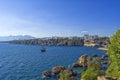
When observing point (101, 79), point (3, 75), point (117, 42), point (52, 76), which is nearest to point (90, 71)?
point (117, 42)

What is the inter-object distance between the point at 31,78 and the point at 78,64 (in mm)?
32431

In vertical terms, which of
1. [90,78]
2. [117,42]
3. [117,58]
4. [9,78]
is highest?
[117,42]

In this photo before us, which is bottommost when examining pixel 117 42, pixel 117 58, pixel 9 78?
pixel 9 78

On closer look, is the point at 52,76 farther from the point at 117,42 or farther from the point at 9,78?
the point at 117,42

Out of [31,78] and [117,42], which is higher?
[117,42]

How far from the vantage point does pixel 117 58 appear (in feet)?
198

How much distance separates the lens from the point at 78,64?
116 metres

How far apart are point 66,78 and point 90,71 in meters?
6.88

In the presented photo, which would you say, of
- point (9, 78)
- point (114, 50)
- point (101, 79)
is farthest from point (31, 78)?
point (101, 79)

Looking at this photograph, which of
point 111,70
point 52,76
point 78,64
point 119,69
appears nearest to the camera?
point 119,69

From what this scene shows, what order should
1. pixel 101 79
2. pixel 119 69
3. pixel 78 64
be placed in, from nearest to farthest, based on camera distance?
pixel 101 79
pixel 119 69
pixel 78 64

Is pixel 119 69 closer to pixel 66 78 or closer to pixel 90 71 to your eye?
pixel 90 71

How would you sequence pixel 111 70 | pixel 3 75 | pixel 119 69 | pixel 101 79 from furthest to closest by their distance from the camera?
pixel 3 75 < pixel 111 70 < pixel 119 69 < pixel 101 79

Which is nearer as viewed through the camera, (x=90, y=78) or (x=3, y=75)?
(x=90, y=78)
